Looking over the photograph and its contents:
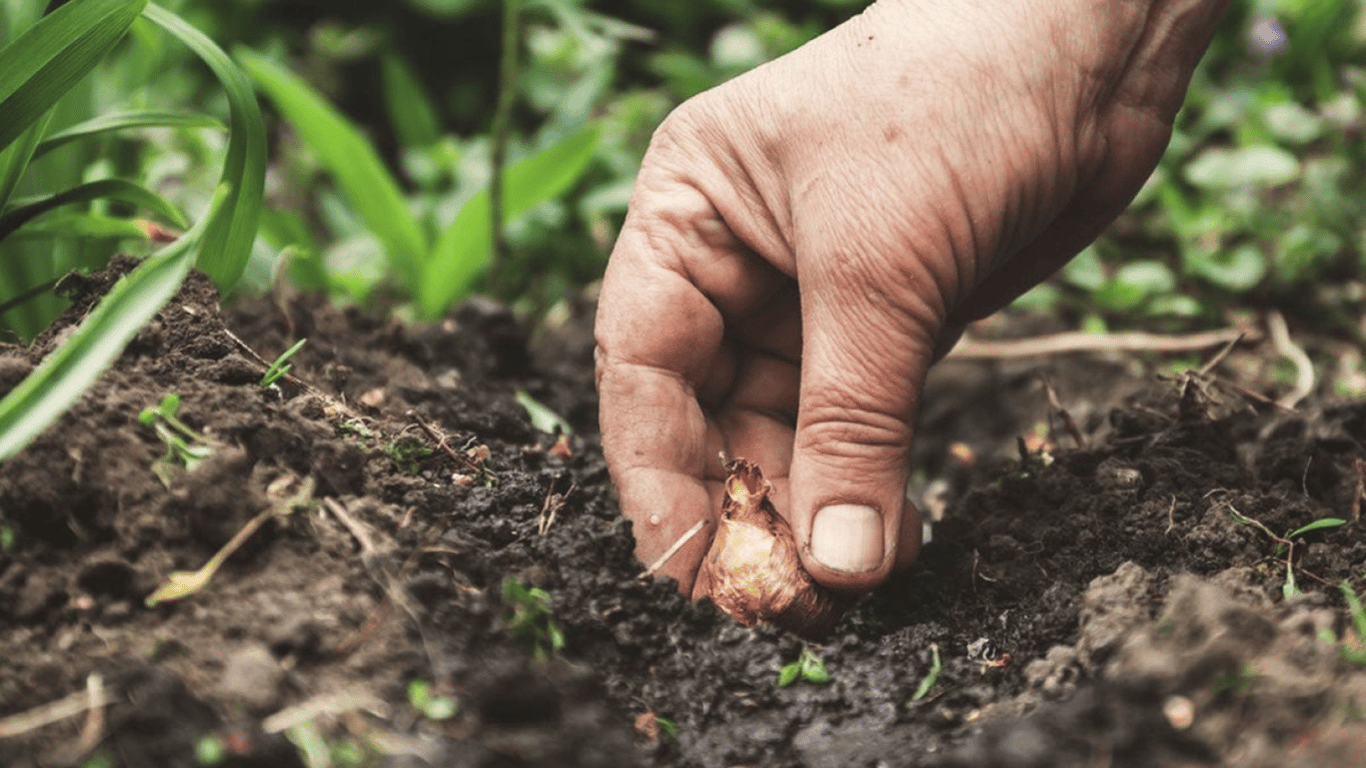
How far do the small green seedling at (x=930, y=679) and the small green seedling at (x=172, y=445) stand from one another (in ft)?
3.07

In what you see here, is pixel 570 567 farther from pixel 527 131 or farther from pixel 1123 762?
pixel 527 131

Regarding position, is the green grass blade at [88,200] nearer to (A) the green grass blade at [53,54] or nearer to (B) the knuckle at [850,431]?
(A) the green grass blade at [53,54]

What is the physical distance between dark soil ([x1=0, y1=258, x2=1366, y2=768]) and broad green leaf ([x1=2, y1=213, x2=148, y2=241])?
10.7 inches

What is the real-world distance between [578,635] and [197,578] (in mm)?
457

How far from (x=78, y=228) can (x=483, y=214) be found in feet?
3.79

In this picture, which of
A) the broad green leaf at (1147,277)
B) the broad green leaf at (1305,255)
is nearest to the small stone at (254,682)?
the broad green leaf at (1147,277)

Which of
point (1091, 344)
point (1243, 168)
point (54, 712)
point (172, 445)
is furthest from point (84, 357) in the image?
point (1243, 168)

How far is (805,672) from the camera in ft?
4.73

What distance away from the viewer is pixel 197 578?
3.88 feet

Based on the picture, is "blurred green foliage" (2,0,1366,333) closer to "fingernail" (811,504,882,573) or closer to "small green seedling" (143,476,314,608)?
"small green seedling" (143,476,314,608)

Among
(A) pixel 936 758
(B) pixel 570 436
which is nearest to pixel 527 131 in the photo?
(B) pixel 570 436

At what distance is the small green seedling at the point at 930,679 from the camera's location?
4.59 ft

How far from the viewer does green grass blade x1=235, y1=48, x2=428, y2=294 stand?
279cm

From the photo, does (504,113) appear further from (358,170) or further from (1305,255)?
(1305,255)
